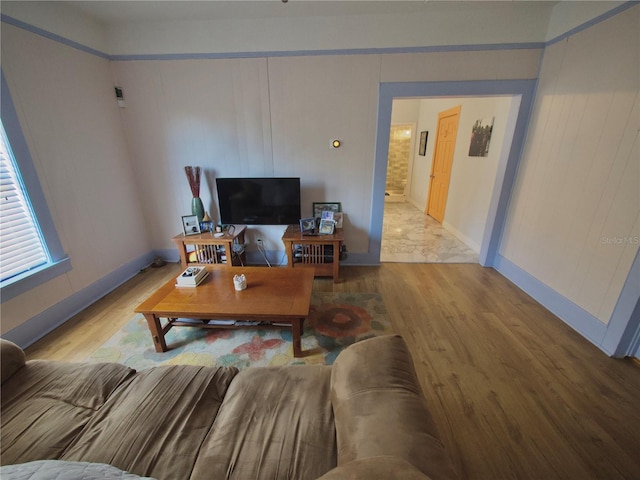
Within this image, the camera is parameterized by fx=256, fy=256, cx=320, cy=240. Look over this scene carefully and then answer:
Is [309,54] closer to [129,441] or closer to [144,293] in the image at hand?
[144,293]

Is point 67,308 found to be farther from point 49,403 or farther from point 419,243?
point 419,243

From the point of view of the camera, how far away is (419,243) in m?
4.16

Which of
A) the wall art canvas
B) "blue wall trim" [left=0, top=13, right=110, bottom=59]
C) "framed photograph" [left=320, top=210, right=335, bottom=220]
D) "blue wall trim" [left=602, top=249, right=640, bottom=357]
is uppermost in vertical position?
"blue wall trim" [left=0, top=13, right=110, bottom=59]

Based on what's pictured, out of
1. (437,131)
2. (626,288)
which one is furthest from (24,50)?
(437,131)

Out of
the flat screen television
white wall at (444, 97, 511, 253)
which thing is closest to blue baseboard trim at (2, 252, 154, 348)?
the flat screen television

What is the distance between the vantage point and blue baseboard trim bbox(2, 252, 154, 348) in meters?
1.99

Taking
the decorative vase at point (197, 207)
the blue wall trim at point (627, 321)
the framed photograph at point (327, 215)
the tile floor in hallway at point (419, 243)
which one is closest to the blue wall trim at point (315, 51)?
the decorative vase at point (197, 207)

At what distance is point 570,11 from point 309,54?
2.32 meters

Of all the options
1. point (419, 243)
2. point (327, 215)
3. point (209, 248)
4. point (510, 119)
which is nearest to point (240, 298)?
point (209, 248)

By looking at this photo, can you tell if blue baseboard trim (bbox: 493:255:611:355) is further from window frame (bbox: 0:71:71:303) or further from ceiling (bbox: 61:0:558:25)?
window frame (bbox: 0:71:71:303)

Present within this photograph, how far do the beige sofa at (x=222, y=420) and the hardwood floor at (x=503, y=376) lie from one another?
77 centimetres

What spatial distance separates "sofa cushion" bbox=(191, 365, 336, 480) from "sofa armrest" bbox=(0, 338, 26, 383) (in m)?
0.99

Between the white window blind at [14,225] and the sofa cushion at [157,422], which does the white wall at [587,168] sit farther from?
the white window blind at [14,225]

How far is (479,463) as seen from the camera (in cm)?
126
